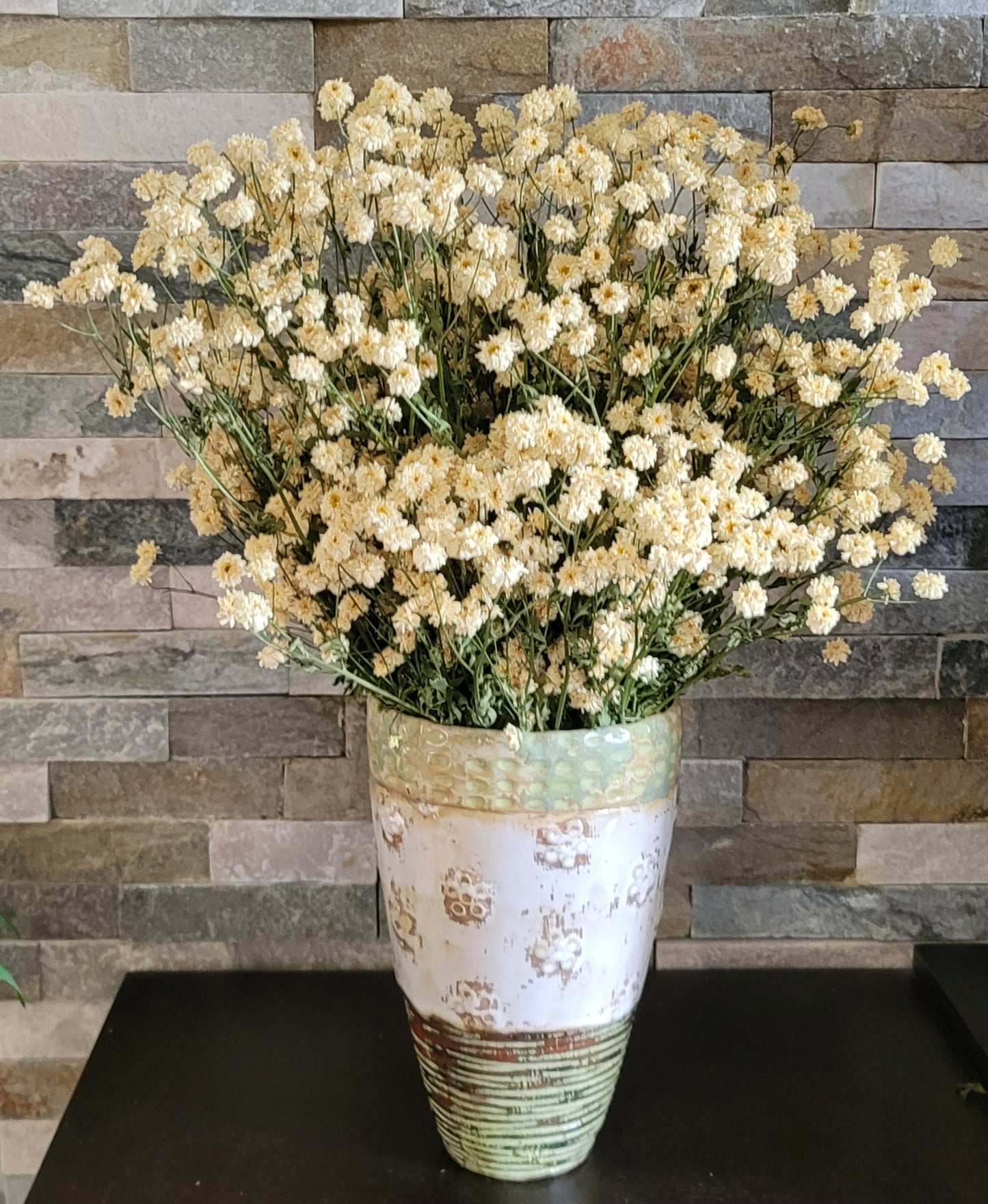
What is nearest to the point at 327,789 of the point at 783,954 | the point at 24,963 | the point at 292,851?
the point at 292,851

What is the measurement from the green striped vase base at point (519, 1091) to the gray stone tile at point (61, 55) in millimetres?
792

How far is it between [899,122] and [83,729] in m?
0.89

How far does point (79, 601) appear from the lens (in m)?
1.02

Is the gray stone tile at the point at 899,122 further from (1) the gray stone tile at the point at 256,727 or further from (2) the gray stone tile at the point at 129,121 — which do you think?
(1) the gray stone tile at the point at 256,727

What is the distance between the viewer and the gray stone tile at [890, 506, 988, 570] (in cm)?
100

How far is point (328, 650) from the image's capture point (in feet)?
2.29

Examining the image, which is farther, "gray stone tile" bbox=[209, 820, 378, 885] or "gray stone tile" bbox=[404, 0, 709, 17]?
"gray stone tile" bbox=[209, 820, 378, 885]

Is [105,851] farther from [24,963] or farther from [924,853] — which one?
[924,853]

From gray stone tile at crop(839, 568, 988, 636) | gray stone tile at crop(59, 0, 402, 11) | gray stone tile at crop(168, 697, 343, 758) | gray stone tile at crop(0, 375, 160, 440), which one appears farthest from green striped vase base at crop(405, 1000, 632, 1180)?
gray stone tile at crop(59, 0, 402, 11)

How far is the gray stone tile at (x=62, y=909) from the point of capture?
3.48ft

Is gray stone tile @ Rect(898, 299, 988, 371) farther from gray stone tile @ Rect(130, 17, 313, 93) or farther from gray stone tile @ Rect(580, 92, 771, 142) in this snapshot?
gray stone tile @ Rect(130, 17, 313, 93)

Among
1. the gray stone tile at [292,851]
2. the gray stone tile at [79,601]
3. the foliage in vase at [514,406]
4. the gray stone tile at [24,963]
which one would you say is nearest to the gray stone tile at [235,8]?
the foliage in vase at [514,406]

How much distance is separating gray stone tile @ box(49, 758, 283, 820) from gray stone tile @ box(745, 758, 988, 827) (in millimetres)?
448

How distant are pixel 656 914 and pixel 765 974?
323 millimetres
